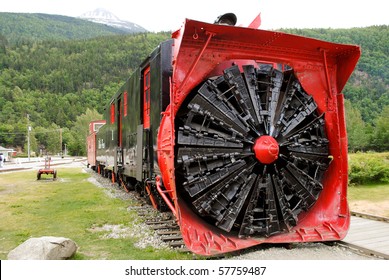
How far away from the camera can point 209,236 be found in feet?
17.0

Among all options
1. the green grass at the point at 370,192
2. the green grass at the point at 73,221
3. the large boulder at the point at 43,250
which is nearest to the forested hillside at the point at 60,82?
the green grass at the point at 73,221

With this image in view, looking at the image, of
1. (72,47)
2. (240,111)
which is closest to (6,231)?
(240,111)

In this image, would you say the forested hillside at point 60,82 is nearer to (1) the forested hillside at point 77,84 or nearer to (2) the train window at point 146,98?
(1) the forested hillside at point 77,84

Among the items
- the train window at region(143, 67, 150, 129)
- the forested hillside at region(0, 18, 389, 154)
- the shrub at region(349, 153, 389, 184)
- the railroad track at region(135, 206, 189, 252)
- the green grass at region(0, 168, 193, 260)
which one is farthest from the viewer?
the forested hillside at region(0, 18, 389, 154)

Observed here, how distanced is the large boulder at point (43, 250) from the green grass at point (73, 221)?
0.47m

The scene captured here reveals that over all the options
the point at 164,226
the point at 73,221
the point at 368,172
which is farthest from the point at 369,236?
the point at 368,172

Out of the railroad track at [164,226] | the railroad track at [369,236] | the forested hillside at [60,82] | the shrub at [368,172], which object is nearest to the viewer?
the railroad track at [369,236]

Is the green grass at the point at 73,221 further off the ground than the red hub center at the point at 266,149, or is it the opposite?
the red hub center at the point at 266,149

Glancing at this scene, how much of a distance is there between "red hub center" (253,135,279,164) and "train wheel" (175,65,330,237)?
1cm

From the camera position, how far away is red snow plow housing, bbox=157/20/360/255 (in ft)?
16.6

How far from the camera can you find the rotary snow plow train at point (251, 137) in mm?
5074

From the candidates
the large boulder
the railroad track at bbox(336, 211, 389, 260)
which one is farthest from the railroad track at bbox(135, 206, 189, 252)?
the railroad track at bbox(336, 211, 389, 260)

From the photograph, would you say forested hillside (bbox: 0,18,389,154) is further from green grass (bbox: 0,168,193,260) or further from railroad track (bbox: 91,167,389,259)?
green grass (bbox: 0,168,193,260)

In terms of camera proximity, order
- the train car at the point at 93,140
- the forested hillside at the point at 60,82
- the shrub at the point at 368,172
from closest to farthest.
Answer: the shrub at the point at 368,172
the train car at the point at 93,140
the forested hillside at the point at 60,82
